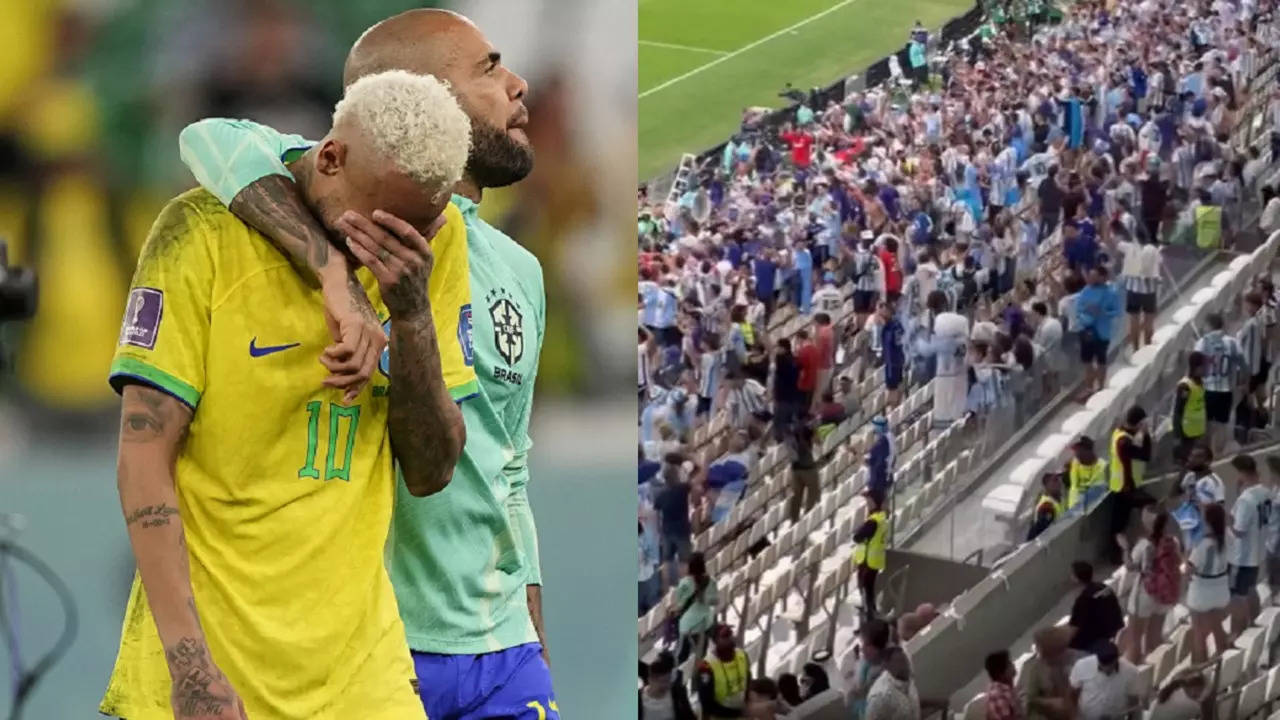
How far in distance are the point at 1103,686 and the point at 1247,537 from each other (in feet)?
1.59

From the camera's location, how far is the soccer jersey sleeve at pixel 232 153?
166cm

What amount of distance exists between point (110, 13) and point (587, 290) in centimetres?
92

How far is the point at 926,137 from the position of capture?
4723mm

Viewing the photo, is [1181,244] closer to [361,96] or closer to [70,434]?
[70,434]

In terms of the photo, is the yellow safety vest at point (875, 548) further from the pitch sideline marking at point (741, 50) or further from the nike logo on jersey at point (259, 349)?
the nike logo on jersey at point (259, 349)

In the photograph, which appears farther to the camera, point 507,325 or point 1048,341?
point 1048,341

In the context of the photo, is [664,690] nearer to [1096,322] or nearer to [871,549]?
[871,549]

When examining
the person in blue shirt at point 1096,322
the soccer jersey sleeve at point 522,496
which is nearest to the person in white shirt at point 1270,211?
the person in blue shirt at point 1096,322

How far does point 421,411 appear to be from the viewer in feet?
5.41

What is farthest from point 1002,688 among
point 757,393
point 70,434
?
point 70,434

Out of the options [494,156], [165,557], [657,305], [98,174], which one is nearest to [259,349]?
[165,557]

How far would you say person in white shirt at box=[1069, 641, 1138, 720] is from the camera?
4.66 m

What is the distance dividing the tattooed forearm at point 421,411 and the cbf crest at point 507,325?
0.52m

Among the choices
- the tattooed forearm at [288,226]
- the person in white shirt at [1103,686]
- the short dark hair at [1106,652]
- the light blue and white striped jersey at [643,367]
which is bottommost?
the person in white shirt at [1103,686]
